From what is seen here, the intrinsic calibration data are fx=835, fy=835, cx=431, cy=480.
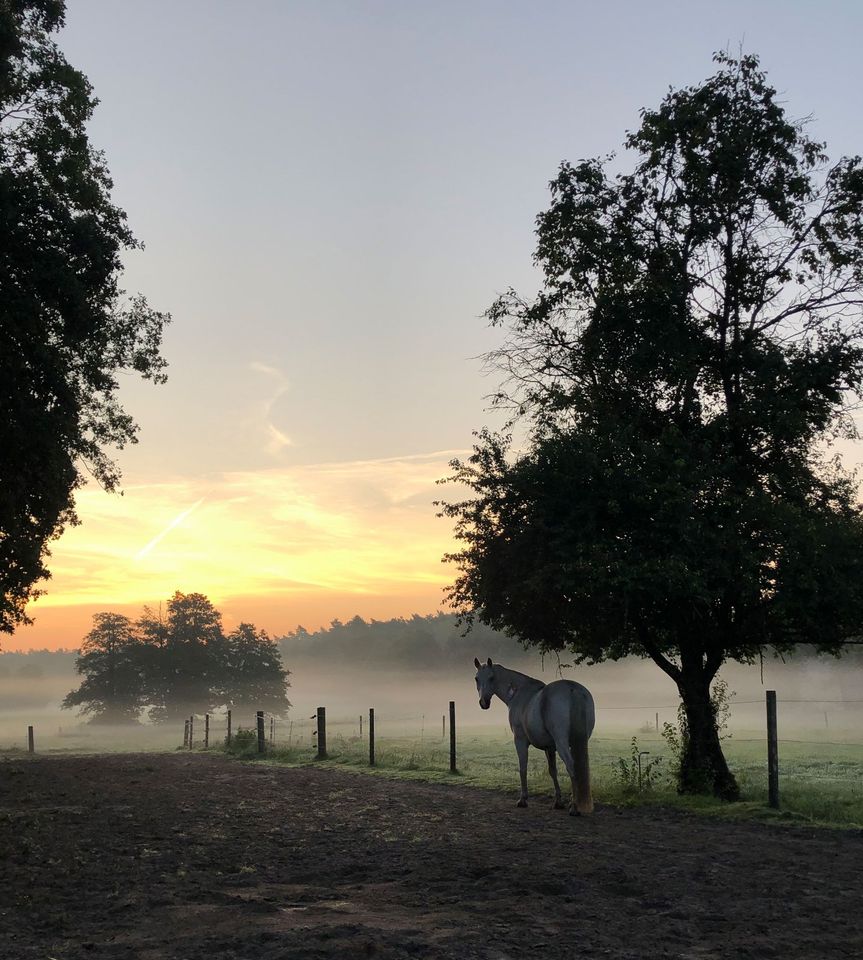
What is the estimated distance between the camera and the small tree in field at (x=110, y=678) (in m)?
88.0

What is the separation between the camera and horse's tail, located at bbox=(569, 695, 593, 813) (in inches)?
543

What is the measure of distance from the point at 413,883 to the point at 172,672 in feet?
288

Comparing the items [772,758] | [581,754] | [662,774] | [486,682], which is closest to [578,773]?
[581,754]

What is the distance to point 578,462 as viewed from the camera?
16.5 metres

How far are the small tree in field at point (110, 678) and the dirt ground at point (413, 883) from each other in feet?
260

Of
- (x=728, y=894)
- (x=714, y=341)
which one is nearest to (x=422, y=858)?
(x=728, y=894)

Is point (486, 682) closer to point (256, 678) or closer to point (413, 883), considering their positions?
point (413, 883)

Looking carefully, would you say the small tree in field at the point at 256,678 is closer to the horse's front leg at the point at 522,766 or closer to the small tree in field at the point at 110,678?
the small tree in field at the point at 110,678

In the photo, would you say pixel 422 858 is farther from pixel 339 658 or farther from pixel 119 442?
pixel 339 658

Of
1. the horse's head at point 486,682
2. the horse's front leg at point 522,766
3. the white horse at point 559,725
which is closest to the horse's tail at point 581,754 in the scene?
the white horse at point 559,725

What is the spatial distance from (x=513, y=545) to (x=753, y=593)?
4.60m

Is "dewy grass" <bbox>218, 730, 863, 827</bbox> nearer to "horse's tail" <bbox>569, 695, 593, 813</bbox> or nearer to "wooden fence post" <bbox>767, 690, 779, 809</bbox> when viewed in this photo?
"wooden fence post" <bbox>767, 690, 779, 809</bbox>

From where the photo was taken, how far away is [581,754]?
14.0 m

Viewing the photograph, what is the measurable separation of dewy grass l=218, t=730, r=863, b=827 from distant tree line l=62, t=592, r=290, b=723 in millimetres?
57716
